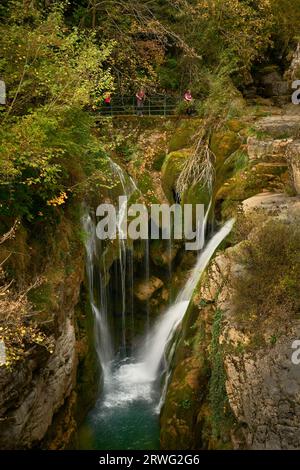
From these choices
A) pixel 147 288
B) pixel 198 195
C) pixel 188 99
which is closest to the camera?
pixel 198 195

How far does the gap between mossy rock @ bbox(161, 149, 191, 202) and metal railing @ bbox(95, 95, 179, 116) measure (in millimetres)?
2956

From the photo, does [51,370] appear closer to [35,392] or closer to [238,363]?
[35,392]

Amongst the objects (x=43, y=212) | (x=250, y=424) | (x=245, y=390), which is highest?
(x=43, y=212)

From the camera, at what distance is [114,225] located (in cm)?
1297

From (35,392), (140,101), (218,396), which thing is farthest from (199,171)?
(35,392)

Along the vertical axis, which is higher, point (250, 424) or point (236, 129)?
point (236, 129)

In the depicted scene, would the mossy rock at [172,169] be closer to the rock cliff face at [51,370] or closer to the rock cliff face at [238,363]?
the rock cliff face at [238,363]

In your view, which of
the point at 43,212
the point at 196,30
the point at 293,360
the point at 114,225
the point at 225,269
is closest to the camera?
the point at 293,360

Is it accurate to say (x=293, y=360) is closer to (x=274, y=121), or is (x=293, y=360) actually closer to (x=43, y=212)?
(x=43, y=212)

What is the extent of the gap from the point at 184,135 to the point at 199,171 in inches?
113

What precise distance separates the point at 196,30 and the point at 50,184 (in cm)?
1189

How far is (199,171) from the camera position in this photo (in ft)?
42.5

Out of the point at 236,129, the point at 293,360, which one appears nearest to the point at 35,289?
the point at 293,360

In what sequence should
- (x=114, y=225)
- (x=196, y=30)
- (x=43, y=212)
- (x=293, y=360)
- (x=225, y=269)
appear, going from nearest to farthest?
(x=293, y=360)
(x=225, y=269)
(x=43, y=212)
(x=114, y=225)
(x=196, y=30)
